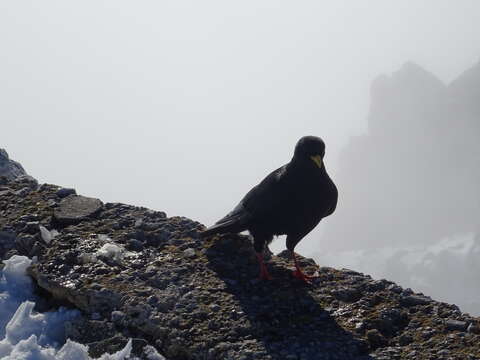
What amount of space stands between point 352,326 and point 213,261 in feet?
4.90

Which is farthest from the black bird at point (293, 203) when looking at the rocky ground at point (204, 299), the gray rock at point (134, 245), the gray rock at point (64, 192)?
the gray rock at point (64, 192)

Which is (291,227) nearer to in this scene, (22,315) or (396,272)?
(22,315)

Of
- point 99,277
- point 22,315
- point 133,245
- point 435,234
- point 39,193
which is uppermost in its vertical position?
point 435,234

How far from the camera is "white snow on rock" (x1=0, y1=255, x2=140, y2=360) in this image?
334 cm

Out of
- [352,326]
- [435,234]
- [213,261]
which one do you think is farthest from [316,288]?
[435,234]

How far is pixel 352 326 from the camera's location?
3.66m

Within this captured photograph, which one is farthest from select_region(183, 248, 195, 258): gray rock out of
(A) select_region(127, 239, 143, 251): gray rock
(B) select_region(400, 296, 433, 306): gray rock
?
(B) select_region(400, 296, 433, 306): gray rock

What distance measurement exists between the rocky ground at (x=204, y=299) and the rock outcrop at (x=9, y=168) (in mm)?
1548

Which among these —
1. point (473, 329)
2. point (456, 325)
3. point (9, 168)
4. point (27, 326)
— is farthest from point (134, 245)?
point (9, 168)

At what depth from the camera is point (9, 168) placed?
684 centimetres

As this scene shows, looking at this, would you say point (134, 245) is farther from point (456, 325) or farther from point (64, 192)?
point (456, 325)

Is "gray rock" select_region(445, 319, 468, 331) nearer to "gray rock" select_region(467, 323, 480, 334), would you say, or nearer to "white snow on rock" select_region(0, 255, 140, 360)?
"gray rock" select_region(467, 323, 480, 334)

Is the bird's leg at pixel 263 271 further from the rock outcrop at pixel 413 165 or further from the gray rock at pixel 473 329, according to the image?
the rock outcrop at pixel 413 165

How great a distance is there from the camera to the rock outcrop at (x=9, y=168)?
670cm
